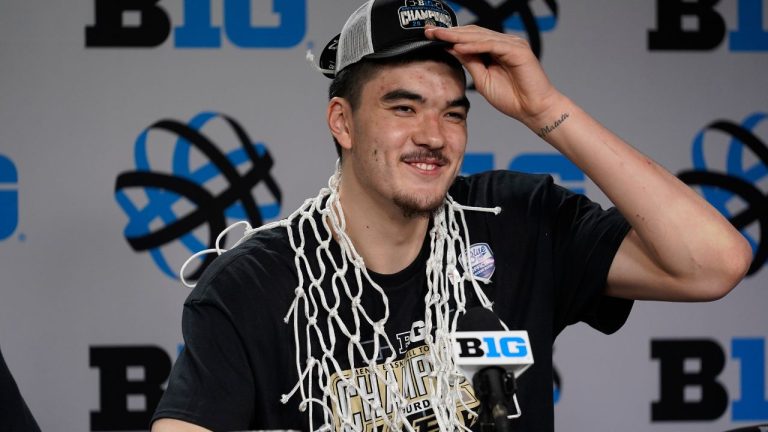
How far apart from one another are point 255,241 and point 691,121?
5.53 ft

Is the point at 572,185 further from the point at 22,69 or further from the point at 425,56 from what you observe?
the point at 22,69

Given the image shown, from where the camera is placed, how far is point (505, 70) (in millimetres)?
1749

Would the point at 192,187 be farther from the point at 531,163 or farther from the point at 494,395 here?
the point at 494,395

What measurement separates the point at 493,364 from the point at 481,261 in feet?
2.34

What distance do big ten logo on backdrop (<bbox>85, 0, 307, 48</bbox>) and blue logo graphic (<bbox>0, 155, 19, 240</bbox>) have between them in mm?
451

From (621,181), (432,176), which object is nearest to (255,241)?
(432,176)

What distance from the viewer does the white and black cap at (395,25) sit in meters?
1.69

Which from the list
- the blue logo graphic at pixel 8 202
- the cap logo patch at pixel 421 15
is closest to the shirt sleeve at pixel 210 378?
the cap logo patch at pixel 421 15

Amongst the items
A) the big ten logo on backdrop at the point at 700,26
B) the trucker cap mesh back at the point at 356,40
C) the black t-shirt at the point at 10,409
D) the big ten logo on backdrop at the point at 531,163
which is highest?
the big ten logo on backdrop at the point at 700,26

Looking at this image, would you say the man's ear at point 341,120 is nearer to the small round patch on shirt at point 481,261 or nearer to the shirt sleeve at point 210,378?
the small round patch on shirt at point 481,261

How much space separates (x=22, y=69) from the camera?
2.73m

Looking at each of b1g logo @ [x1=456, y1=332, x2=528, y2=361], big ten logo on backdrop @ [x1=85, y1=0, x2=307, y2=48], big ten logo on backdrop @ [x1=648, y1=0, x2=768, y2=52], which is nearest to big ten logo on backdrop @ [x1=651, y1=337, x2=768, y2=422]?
big ten logo on backdrop @ [x1=648, y1=0, x2=768, y2=52]

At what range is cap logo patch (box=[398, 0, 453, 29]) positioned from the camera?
1.69 m

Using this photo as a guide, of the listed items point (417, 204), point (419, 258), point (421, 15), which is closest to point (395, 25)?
Answer: point (421, 15)
